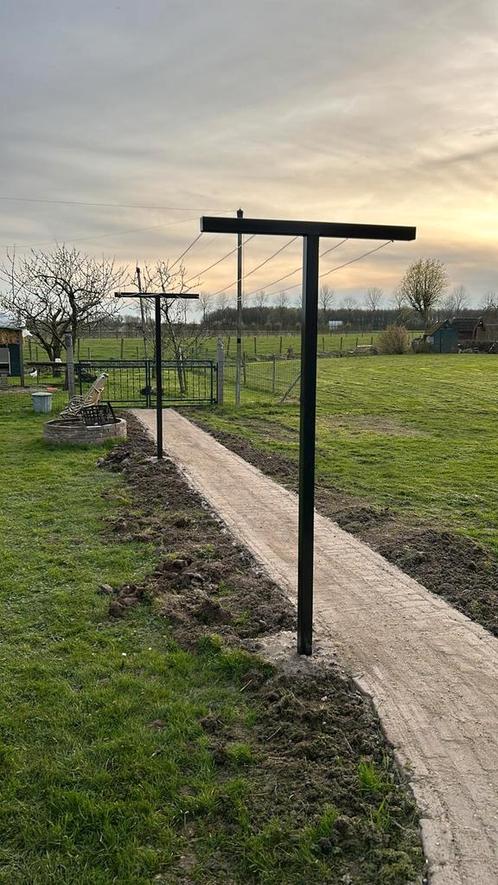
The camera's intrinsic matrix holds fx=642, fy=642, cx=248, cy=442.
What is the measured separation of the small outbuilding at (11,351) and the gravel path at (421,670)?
15581 mm

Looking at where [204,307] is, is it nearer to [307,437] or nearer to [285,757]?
[307,437]

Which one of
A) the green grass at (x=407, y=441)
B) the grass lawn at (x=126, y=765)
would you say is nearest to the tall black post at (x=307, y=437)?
the grass lawn at (x=126, y=765)

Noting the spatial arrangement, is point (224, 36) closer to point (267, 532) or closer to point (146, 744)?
point (267, 532)

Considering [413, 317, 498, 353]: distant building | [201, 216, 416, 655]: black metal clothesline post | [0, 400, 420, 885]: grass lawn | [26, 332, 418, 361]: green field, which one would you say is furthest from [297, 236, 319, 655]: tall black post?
[413, 317, 498, 353]: distant building

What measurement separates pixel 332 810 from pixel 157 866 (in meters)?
0.70

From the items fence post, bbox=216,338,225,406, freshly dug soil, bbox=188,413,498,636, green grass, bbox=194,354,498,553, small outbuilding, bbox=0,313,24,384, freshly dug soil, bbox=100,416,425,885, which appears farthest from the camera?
small outbuilding, bbox=0,313,24,384

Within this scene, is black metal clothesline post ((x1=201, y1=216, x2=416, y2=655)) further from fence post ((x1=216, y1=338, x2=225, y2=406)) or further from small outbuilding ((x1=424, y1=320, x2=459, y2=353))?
small outbuilding ((x1=424, y1=320, x2=459, y2=353))

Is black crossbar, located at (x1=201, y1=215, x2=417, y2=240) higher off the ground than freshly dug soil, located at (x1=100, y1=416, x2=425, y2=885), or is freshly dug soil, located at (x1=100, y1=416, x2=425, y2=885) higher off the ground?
black crossbar, located at (x1=201, y1=215, x2=417, y2=240)

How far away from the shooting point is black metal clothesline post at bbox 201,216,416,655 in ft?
11.3

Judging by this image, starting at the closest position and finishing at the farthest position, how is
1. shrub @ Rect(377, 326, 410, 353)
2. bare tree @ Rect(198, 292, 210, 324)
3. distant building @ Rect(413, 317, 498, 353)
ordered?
1. bare tree @ Rect(198, 292, 210, 324)
2. shrub @ Rect(377, 326, 410, 353)
3. distant building @ Rect(413, 317, 498, 353)

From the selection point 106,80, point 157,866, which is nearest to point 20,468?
point 106,80

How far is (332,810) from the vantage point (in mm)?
2537

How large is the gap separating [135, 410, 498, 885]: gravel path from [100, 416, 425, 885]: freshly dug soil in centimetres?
12

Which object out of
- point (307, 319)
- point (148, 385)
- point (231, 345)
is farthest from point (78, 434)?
point (231, 345)
